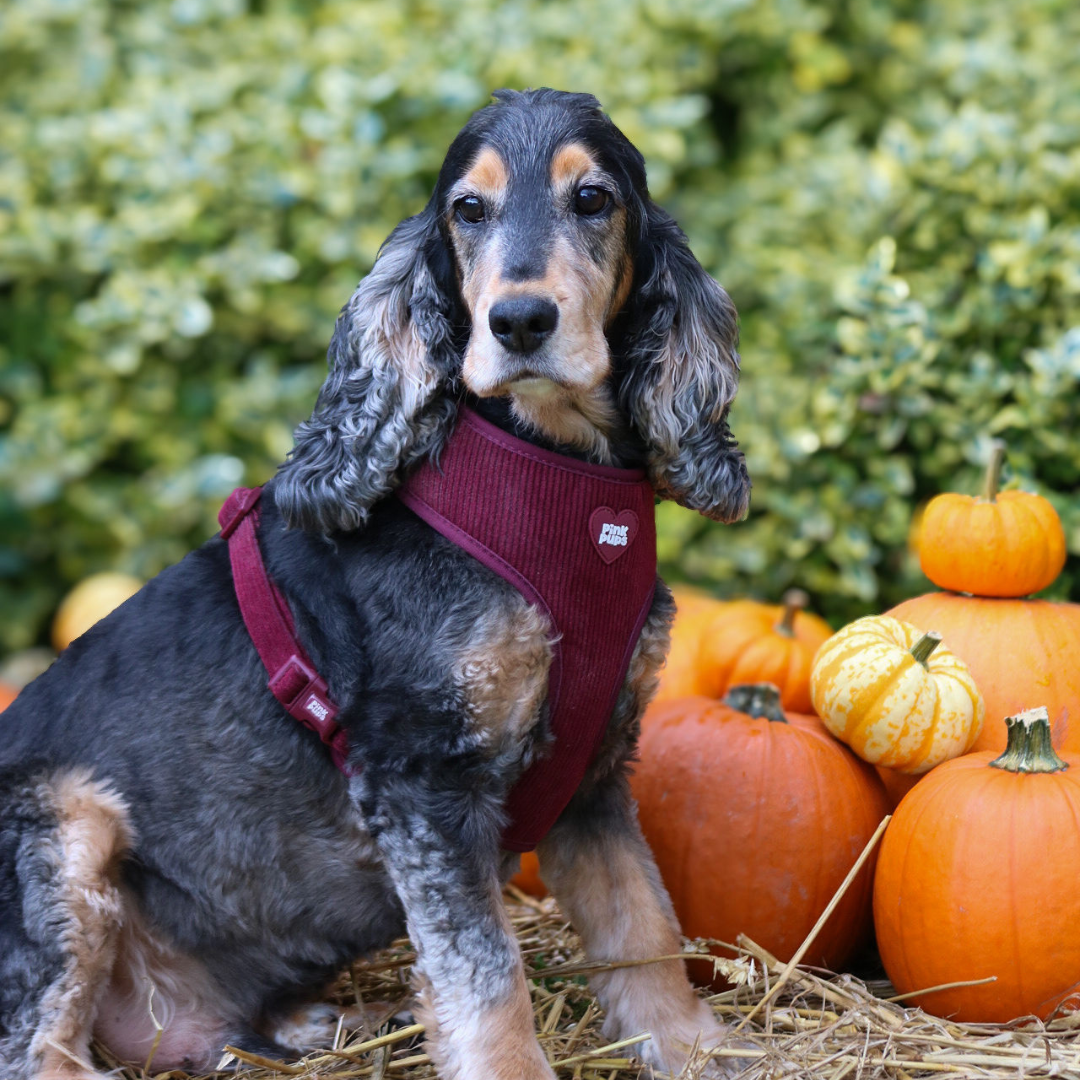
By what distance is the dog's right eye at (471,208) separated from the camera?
2711 millimetres

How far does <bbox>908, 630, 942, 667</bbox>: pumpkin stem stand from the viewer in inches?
127

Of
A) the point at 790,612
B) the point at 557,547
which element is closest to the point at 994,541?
the point at 790,612

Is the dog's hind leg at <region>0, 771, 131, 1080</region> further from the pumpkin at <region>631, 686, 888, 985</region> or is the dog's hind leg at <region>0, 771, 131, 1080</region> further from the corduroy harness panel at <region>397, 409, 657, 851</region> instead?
the pumpkin at <region>631, 686, 888, 985</region>

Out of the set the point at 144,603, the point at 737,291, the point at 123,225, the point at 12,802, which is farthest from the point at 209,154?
the point at 12,802

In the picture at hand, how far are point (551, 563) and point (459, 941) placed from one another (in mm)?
852

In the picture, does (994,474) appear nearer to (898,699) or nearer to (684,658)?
(898,699)

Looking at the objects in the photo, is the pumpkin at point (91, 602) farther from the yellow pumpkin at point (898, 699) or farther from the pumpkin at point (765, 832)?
the yellow pumpkin at point (898, 699)

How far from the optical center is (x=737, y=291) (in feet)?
18.6

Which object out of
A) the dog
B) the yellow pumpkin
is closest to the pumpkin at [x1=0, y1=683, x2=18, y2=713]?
the dog

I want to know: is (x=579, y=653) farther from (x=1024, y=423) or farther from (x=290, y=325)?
(x=290, y=325)

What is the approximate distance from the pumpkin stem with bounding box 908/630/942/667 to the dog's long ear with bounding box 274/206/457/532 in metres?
1.46

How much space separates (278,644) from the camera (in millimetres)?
2779

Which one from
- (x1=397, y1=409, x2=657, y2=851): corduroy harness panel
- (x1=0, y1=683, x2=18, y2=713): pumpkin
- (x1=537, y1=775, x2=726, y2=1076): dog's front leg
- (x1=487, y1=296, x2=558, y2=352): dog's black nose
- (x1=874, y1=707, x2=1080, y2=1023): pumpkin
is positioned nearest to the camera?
(x1=487, y1=296, x2=558, y2=352): dog's black nose

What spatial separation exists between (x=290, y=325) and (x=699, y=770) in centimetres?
331
